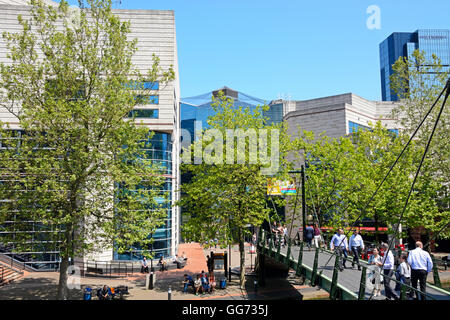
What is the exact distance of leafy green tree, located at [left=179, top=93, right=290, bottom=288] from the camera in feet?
80.4

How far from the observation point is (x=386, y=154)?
28.4m

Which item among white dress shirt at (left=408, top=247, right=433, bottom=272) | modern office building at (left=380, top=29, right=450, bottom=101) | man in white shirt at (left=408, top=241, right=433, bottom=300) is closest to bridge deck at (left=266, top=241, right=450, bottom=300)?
man in white shirt at (left=408, top=241, right=433, bottom=300)

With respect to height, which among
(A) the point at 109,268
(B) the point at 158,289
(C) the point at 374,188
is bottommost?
(B) the point at 158,289

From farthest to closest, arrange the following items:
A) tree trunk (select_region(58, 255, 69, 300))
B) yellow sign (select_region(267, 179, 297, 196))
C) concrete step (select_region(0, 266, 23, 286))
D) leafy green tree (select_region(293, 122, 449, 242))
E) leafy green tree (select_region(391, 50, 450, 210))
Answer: yellow sign (select_region(267, 179, 297, 196)) → leafy green tree (select_region(293, 122, 449, 242)) → leafy green tree (select_region(391, 50, 450, 210)) → concrete step (select_region(0, 266, 23, 286)) → tree trunk (select_region(58, 255, 69, 300))

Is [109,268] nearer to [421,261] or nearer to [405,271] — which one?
[405,271]

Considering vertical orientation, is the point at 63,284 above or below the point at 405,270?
below

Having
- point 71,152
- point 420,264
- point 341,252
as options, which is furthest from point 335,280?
Answer: point 71,152

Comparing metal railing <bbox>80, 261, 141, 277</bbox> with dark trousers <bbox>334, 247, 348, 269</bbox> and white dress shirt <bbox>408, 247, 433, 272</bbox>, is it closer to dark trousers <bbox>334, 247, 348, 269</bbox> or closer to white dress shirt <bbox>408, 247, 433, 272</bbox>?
dark trousers <bbox>334, 247, 348, 269</bbox>

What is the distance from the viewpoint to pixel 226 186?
980 inches

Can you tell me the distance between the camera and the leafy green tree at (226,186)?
80.4 ft

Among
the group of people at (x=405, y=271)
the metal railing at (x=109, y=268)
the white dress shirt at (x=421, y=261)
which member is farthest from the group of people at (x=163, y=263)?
the white dress shirt at (x=421, y=261)

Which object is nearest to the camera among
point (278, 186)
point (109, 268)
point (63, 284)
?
point (63, 284)

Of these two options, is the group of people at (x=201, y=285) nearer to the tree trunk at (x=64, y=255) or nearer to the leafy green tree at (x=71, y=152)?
the leafy green tree at (x=71, y=152)
